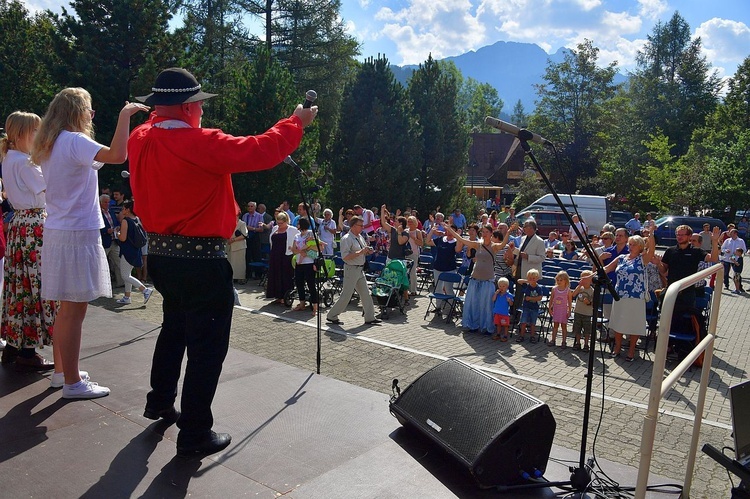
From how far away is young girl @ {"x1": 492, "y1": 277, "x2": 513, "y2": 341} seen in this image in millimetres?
8539

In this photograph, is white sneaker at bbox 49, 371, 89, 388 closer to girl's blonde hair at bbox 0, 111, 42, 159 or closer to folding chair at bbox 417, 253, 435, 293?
girl's blonde hair at bbox 0, 111, 42, 159

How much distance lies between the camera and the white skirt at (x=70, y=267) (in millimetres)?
3539

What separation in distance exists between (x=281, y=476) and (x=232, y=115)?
47.8 ft

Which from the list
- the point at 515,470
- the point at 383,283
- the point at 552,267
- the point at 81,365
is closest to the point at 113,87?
the point at 383,283

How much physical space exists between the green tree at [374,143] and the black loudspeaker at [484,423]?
17640mm

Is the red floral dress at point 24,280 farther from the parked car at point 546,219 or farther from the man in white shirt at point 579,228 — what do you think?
the parked car at point 546,219

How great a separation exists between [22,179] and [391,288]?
6.59 m

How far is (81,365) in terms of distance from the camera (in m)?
4.39

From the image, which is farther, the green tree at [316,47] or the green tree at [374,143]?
the green tree at [316,47]

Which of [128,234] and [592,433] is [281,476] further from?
[128,234]

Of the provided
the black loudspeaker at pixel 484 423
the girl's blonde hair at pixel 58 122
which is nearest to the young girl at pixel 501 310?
the black loudspeaker at pixel 484 423

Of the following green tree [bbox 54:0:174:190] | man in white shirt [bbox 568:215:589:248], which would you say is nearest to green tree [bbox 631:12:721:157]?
man in white shirt [bbox 568:215:589:248]

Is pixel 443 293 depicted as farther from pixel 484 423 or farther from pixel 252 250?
pixel 484 423

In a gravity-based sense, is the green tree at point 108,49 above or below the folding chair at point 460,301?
above
